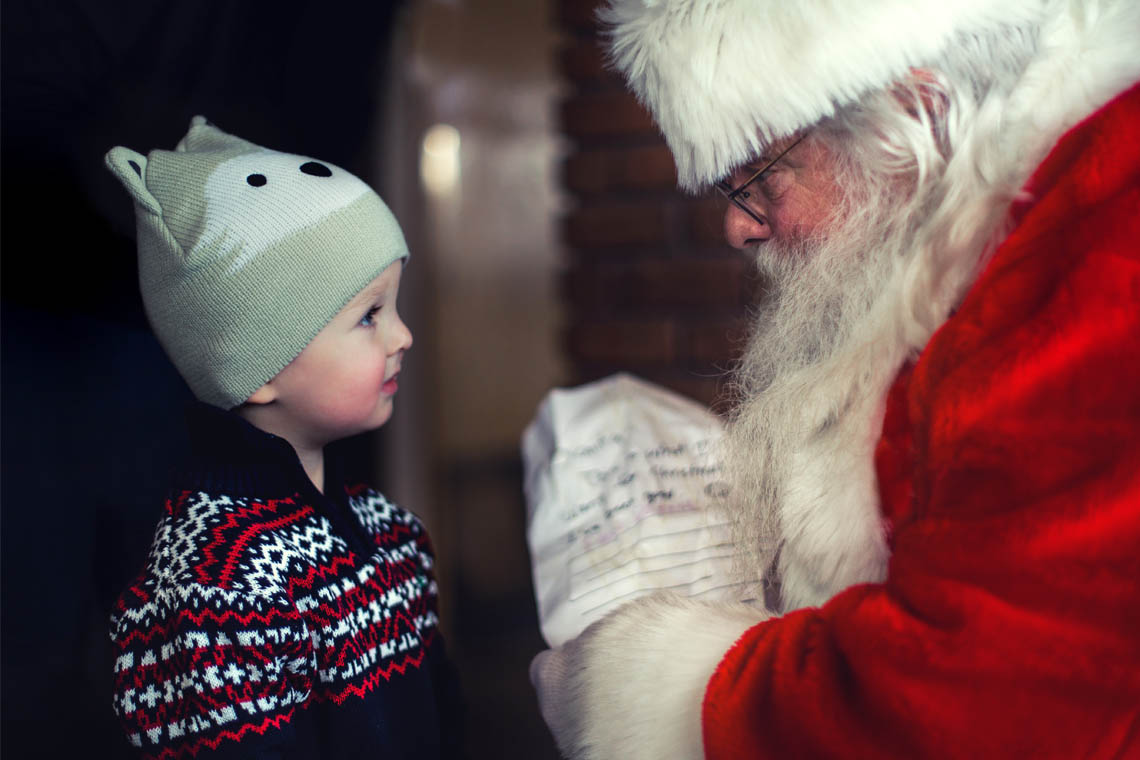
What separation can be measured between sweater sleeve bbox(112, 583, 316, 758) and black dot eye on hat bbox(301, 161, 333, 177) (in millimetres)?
459

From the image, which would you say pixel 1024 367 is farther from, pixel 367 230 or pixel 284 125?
pixel 284 125

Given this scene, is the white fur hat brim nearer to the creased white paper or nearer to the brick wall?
the creased white paper

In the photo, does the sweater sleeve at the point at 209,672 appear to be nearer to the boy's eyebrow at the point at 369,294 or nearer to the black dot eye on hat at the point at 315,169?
the boy's eyebrow at the point at 369,294

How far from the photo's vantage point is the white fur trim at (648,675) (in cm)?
80

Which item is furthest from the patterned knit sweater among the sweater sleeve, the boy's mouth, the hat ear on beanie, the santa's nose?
the santa's nose

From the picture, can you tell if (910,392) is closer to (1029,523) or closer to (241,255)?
(1029,523)

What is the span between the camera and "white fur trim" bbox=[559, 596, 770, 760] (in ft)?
Result: 2.63

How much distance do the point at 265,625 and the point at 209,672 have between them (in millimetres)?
62

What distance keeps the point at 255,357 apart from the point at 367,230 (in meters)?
0.19

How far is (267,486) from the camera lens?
0.97 meters

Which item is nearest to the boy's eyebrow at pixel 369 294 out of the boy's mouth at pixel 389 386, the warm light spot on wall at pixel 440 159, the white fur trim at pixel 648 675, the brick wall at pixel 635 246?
the boy's mouth at pixel 389 386

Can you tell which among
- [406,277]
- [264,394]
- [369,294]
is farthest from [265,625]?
[406,277]

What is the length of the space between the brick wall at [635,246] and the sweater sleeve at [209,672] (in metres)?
1.27

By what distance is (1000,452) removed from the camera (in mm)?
628
